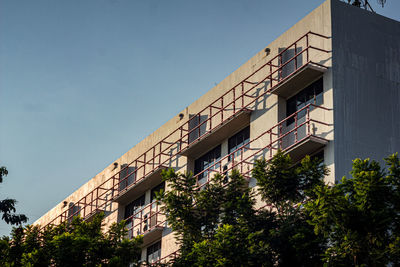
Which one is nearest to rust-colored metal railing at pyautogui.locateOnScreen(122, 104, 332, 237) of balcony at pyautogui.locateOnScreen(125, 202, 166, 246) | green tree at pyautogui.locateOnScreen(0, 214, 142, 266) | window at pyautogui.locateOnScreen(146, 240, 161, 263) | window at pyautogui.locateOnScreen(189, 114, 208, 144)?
balcony at pyautogui.locateOnScreen(125, 202, 166, 246)

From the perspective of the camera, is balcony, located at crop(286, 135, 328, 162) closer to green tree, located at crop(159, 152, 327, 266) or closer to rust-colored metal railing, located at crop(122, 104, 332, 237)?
rust-colored metal railing, located at crop(122, 104, 332, 237)

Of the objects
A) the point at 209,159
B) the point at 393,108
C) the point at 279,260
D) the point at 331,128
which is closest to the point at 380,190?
the point at 279,260

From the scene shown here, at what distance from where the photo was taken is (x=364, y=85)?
2955 centimetres

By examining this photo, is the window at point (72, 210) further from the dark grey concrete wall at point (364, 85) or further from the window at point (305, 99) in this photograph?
the dark grey concrete wall at point (364, 85)

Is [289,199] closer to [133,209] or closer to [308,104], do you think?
[308,104]

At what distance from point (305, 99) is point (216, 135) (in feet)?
18.3

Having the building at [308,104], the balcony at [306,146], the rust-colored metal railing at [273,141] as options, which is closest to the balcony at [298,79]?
the building at [308,104]

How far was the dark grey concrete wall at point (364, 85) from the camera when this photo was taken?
28297mm

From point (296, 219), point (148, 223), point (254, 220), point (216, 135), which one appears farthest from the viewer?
point (148, 223)

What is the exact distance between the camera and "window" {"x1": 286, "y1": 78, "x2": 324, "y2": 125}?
29.8 m

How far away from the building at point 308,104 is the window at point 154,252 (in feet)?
0.32

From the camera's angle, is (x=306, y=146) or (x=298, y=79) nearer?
(x=306, y=146)

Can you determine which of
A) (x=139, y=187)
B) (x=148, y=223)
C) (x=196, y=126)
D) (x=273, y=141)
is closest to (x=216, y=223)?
(x=273, y=141)

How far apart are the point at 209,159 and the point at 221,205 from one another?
8.89 meters
